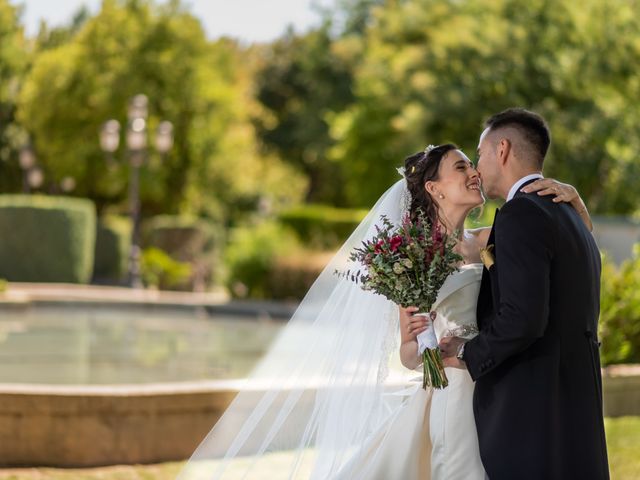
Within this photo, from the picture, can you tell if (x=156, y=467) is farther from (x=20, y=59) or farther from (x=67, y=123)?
(x=20, y=59)

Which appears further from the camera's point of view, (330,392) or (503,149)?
(330,392)

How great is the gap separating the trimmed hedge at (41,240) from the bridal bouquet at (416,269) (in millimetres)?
23072

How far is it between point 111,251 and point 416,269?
28220mm

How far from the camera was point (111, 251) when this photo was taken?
31.0 m

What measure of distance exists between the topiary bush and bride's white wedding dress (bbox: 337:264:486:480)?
4961mm

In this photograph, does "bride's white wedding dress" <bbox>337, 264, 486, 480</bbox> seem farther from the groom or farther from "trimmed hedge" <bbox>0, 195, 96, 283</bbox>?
"trimmed hedge" <bbox>0, 195, 96, 283</bbox>

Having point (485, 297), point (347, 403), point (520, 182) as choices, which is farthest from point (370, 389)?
point (520, 182)

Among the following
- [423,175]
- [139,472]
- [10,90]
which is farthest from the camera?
[10,90]

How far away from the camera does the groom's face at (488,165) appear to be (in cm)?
358

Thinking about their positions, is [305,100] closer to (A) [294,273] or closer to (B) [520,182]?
(A) [294,273]

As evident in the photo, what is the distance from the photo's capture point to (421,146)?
27016 millimetres

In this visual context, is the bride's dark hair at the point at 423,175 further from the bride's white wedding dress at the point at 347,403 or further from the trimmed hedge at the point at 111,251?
the trimmed hedge at the point at 111,251

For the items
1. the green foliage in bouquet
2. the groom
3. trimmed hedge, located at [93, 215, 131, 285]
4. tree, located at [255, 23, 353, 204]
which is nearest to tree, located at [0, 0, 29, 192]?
trimmed hedge, located at [93, 215, 131, 285]

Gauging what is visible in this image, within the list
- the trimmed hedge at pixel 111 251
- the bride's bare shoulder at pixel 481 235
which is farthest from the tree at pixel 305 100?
the bride's bare shoulder at pixel 481 235
